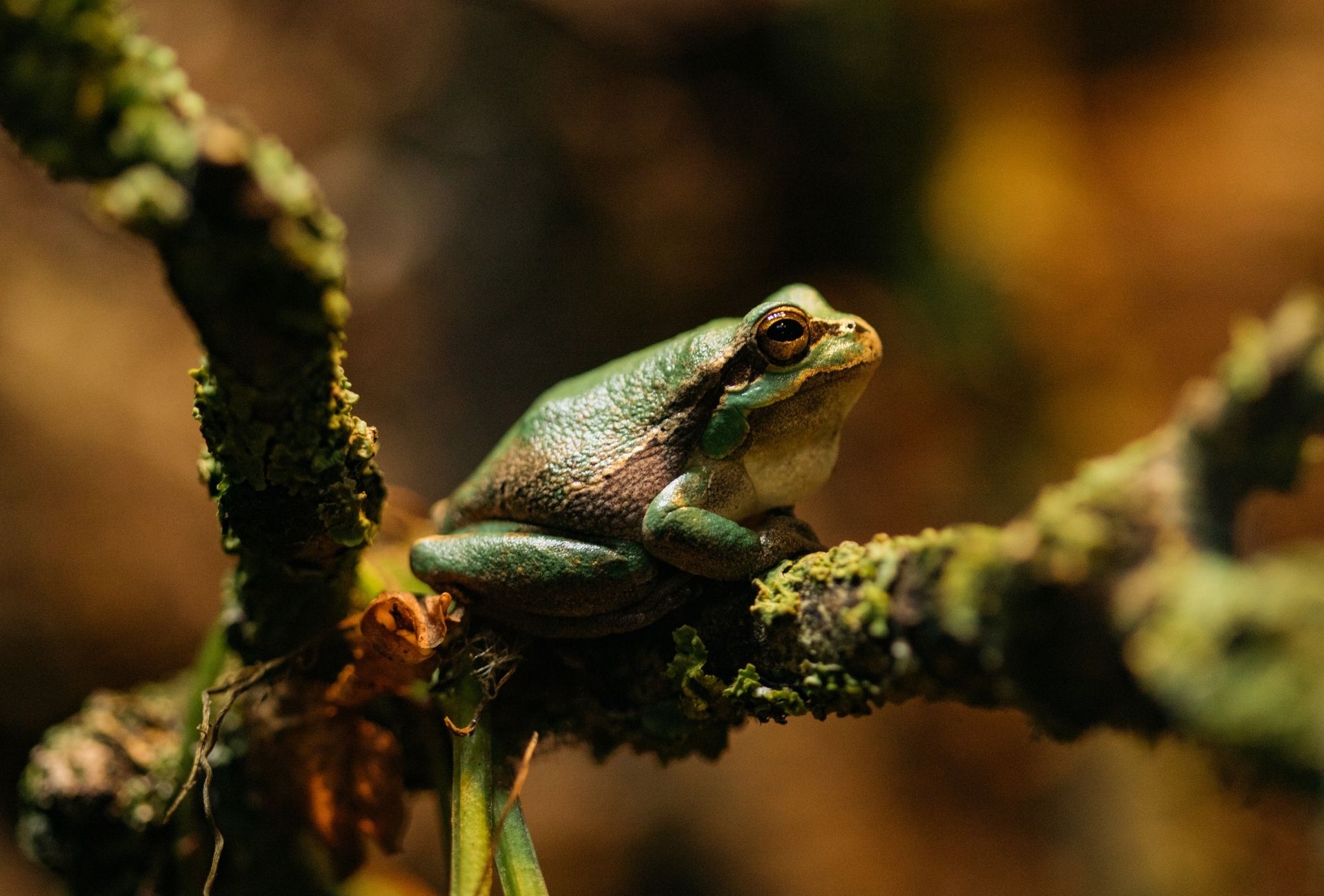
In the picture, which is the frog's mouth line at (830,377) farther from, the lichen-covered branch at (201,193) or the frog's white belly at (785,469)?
the lichen-covered branch at (201,193)

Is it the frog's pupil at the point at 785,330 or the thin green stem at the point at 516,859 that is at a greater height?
the frog's pupil at the point at 785,330

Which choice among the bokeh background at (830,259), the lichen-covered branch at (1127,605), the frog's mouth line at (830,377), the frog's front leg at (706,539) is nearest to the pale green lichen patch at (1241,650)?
the lichen-covered branch at (1127,605)

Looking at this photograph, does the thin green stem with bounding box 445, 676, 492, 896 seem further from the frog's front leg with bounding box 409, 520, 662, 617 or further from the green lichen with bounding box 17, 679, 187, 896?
the green lichen with bounding box 17, 679, 187, 896

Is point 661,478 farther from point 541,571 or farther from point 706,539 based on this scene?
point 541,571

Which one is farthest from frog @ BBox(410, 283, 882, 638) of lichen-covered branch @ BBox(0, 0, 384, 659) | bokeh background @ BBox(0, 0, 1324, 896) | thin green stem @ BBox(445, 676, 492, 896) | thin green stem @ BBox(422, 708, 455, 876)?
bokeh background @ BBox(0, 0, 1324, 896)

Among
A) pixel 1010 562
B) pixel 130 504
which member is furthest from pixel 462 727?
pixel 130 504

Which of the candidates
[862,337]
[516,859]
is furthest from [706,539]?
[516,859]
